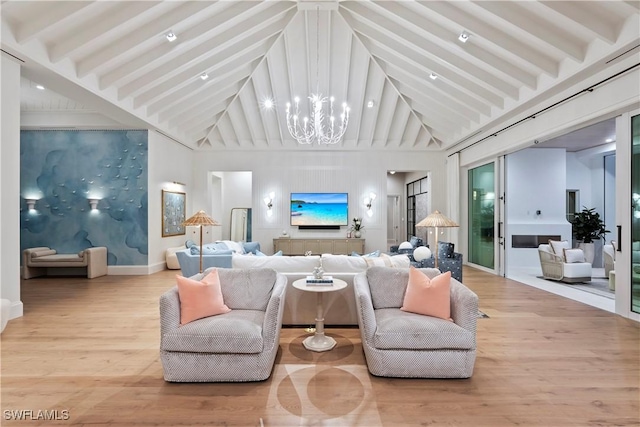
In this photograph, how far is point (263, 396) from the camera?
238 cm

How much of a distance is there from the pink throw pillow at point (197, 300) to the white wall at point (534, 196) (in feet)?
26.2

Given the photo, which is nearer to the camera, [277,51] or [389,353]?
[389,353]

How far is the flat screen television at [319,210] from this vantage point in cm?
935

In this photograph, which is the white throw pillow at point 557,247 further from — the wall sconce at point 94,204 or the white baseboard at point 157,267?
the wall sconce at point 94,204

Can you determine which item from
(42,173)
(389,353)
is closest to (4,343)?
(389,353)

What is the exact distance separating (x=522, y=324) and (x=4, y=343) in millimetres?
5727

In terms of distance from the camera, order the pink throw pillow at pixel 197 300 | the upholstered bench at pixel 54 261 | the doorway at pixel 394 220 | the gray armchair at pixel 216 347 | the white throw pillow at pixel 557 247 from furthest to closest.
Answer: the doorway at pixel 394 220
the white throw pillow at pixel 557 247
the upholstered bench at pixel 54 261
the pink throw pillow at pixel 197 300
the gray armchair at pixel 216 347

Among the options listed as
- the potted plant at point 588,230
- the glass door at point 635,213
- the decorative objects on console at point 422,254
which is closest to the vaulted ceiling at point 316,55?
the glass door at point 635,213

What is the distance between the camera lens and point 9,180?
3959mm

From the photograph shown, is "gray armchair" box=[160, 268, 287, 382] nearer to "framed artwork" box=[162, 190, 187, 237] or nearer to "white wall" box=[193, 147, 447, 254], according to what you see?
"framed artwork" box=[162, 190, 187, 237]

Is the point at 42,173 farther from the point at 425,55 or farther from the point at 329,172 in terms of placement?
the point at 425,55

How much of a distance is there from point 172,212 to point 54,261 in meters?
2.49

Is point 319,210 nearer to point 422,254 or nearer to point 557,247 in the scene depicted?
point 422,254

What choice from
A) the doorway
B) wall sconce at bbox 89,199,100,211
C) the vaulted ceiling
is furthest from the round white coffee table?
the doorway
